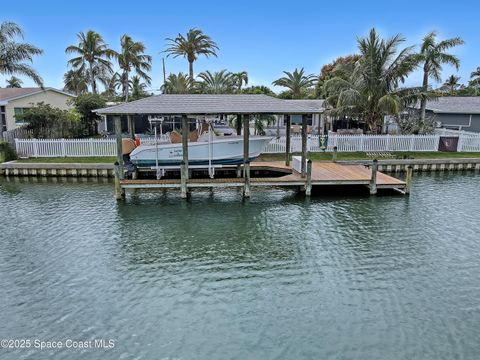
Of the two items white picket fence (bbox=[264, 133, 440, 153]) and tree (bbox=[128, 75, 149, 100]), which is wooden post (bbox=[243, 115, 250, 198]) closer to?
white picket fence (bbox=[264, 133, 440, 153])

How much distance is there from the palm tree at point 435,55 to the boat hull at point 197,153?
15.7 metres

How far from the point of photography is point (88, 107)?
29.7 meters

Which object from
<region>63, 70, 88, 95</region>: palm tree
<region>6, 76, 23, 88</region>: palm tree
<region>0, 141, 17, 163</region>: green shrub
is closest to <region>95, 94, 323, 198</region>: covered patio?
<region>0, 141, 17, 163</region>: green shrub

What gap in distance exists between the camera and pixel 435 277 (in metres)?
8.79

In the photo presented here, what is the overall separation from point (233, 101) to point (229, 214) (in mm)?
4591

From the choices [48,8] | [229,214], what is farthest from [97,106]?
[229,214]

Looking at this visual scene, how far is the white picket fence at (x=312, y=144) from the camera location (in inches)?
842

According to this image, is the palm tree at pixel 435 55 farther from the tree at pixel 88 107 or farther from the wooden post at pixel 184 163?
the tree at pixel 88 107

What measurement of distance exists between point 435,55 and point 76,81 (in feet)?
132

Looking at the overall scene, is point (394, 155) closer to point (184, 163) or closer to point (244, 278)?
point (184, 163)

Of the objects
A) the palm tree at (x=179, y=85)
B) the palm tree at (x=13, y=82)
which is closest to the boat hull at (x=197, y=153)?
the palm tree at (x=179, y=85)

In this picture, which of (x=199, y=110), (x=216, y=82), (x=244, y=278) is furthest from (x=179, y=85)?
(x=244, y=278)

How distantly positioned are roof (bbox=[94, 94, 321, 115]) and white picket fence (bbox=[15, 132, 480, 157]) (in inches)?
259

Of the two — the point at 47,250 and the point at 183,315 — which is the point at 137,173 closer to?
the point at 47,250
